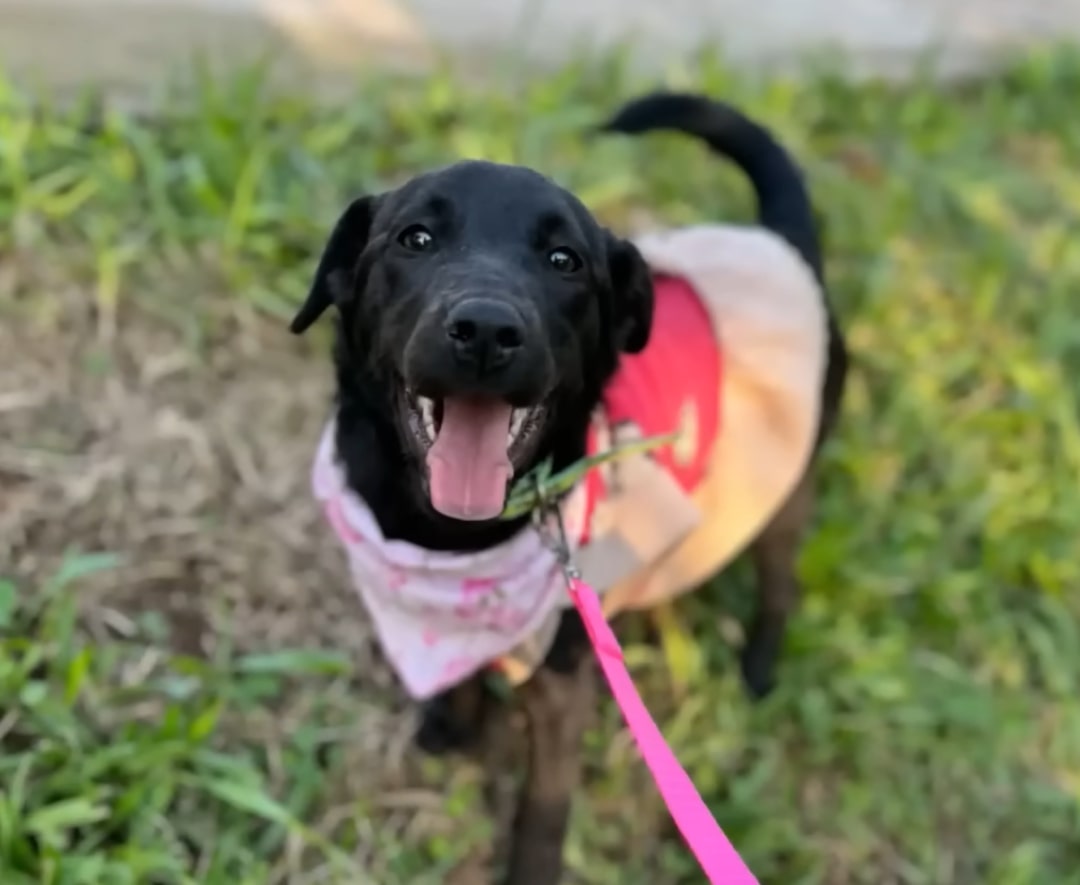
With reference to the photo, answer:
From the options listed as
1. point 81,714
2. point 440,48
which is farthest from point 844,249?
point 81,714

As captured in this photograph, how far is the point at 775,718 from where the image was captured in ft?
8.68

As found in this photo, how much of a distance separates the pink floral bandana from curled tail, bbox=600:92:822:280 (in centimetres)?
88

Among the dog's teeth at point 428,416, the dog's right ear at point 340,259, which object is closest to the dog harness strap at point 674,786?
the dog's teeth at point 428,416

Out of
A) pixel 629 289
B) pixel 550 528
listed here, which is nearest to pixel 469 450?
pixel 550 528

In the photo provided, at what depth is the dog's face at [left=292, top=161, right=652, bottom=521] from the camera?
5.24ft

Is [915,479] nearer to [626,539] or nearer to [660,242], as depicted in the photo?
[660,242]

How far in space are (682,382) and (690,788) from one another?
3.16ft

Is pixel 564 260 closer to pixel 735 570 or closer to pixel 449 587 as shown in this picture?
pixel 449 587

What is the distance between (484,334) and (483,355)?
27 mm

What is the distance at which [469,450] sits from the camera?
1708mm

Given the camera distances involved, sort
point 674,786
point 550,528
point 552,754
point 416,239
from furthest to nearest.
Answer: point 552,754
point 550,528
point 416,239
point 674,786

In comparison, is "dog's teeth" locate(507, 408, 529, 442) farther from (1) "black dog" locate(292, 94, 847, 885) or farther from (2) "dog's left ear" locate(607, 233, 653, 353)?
(2) "dog's left ear" locate(607, 233, 653, 353)

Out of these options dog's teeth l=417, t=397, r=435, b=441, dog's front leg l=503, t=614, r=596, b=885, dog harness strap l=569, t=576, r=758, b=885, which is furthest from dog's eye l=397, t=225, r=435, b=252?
dog's front leg l=503, t=614, r=596, b=885

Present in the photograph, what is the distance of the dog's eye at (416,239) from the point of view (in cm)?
180
